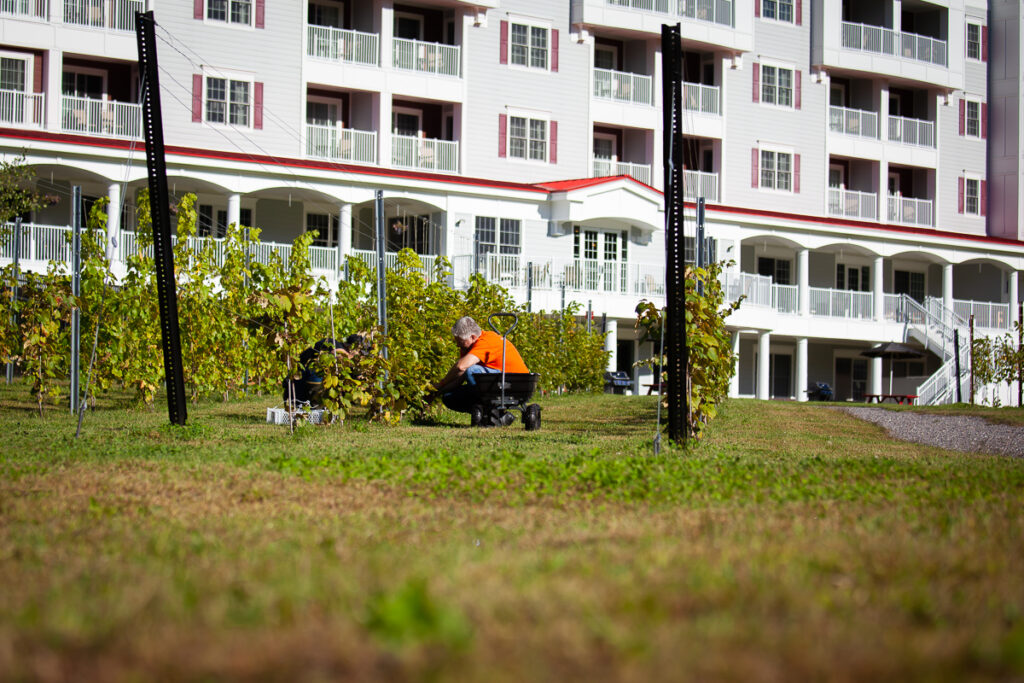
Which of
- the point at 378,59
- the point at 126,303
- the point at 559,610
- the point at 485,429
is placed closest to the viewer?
the point at 559,610

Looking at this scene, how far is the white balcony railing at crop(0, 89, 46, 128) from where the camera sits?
Answer: 103ft

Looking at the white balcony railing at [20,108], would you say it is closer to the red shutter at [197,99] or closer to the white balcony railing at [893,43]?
the red shutter at [197,99]

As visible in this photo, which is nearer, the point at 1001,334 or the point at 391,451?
the point at 391,451

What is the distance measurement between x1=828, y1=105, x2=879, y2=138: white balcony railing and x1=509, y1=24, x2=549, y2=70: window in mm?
11965

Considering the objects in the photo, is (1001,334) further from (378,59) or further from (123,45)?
(123,45)

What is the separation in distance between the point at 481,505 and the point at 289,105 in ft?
92.6

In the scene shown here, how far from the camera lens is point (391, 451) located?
37.9ft

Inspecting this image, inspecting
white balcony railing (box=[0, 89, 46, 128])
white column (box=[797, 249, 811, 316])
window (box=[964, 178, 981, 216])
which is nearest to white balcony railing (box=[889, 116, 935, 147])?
window (box=[964, 178, 981, 216])

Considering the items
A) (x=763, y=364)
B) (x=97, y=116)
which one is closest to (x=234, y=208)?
(x=97, y=116)

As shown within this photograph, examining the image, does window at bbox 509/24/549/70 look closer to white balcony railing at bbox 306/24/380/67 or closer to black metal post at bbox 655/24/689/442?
white balcony railing at bbox 306/24/380/67

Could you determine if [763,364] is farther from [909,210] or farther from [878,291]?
[909,210]

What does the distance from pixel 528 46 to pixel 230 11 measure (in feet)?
31.2

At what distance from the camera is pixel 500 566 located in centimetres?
547

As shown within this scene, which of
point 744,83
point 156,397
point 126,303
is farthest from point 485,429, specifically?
point 744,83
